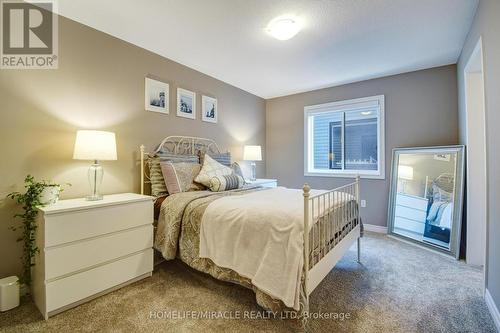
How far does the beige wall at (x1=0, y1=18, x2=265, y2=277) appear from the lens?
1.92 metres

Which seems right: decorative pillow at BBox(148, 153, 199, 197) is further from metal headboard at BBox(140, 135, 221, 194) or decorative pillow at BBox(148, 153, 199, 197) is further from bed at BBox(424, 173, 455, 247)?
bed at BBox(424, 173, 455, 247)

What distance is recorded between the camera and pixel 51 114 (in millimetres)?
2135

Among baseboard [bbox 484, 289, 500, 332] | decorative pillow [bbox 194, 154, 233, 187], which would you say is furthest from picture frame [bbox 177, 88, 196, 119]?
baseboard [bbox 484, 289, 500, 332]

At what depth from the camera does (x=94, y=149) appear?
2.04 m

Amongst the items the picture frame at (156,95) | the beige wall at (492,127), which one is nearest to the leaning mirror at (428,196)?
the beige wall at (492,127)

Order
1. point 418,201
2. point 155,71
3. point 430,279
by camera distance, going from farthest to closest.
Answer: point 418,201 → point 155,71 → point 430,279

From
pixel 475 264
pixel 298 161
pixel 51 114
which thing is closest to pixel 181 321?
pixel 51 114

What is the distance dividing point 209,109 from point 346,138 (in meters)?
2.50

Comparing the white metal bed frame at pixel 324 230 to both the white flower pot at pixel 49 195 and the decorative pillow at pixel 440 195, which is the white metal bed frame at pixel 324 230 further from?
the decorative pillow at pixel 440 195

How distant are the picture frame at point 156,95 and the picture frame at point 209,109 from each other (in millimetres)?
619

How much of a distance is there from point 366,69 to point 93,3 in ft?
11.0

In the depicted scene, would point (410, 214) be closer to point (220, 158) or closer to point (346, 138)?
point (346, 138)

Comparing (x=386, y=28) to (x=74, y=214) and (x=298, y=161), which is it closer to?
(x=298, y=161)
